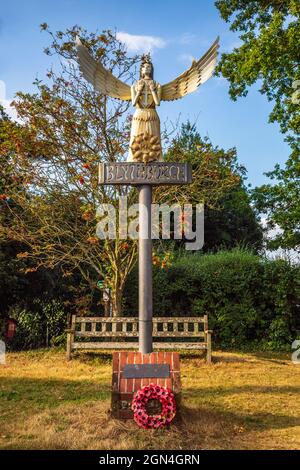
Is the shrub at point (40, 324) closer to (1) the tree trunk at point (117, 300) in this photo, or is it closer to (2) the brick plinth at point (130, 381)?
(1) the tree trunk at point (117, 300)

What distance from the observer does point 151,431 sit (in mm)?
5086

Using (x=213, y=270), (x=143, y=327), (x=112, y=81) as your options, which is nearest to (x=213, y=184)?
(x=213, y=270)

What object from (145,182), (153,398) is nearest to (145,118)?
(145,182)

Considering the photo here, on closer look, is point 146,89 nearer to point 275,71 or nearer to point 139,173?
point 139,173

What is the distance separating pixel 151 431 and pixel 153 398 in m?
0.35

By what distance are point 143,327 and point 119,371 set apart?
2.00ft

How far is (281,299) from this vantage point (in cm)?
1173

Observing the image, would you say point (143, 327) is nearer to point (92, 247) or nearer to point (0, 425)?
point (0, 425)

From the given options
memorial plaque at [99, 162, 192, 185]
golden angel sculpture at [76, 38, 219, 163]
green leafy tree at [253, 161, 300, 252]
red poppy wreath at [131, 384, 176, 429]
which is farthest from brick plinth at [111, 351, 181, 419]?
green leafy tree at [253, 161, 300, 252]

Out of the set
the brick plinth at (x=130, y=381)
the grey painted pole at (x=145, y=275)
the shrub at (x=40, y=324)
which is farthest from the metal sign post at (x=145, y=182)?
the shrub at (x=40, y=324)

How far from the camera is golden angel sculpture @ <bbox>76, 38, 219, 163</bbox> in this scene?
20.3 ft

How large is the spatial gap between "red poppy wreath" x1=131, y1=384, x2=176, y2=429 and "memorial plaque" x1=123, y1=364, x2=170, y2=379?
0.21 m

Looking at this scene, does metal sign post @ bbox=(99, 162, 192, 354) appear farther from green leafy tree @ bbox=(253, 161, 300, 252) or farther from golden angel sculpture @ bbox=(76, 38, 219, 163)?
green leafy tree @ bbox=(253, 161, 300, 252)

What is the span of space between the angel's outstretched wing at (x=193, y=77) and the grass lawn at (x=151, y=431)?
4.13 metres
